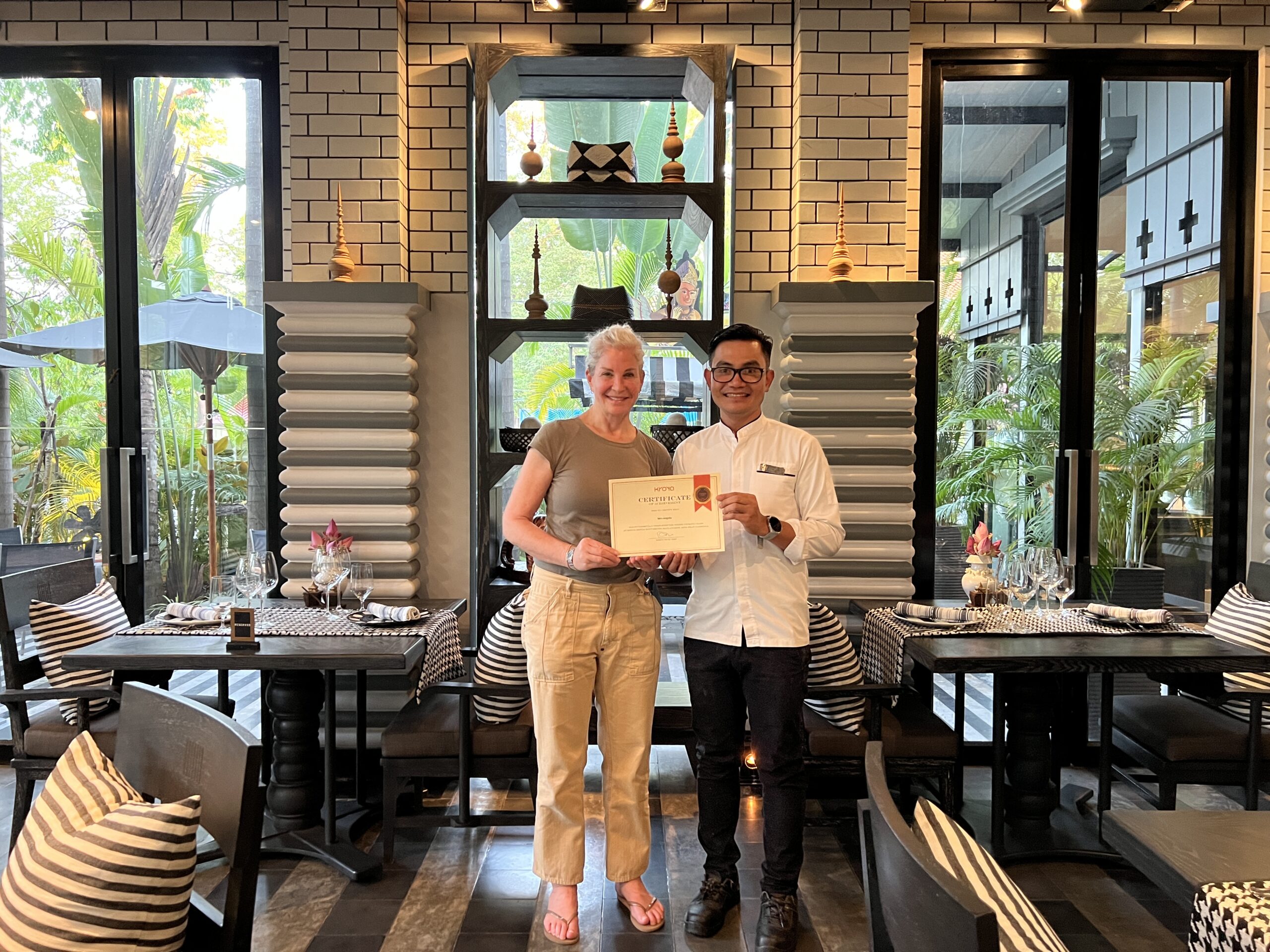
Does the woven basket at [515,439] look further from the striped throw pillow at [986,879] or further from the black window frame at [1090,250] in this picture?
the striped throw pillow at [986,879]

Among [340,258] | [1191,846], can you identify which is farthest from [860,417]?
[1191,846]

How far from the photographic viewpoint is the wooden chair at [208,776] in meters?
1.46

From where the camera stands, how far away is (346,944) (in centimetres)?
278

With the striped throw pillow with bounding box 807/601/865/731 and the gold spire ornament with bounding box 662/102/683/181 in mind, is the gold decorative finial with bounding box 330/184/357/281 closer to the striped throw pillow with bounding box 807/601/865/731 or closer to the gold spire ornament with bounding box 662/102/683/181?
the gold spire ornament with bounding box 662/102/683/181

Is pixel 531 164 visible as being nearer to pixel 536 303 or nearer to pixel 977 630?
pixel 536 303

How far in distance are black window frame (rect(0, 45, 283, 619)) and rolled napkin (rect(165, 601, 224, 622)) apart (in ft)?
2.87

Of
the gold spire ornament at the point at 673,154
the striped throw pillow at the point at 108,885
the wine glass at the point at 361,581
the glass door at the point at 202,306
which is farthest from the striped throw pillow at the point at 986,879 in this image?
the glass door at the point at 202,306

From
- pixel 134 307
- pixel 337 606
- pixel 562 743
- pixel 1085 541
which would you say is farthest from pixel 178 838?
pixel 1085 541

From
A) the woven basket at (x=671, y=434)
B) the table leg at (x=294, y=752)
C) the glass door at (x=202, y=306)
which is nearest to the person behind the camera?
the table leg at (x=294, y=752)

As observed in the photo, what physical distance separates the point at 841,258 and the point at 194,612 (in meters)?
3.21

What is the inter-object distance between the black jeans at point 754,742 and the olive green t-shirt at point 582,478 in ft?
1.33

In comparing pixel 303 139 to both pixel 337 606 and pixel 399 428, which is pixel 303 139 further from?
pixel 337 606

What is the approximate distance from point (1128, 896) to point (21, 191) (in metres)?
6.01

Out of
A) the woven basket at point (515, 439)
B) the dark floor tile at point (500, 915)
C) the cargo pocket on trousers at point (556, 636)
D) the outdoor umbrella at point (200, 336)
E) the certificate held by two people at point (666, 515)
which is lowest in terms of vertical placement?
the dark floor tile at point (500, 915)
